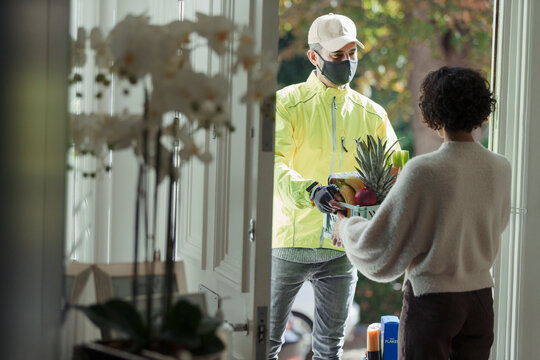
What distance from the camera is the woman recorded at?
1737mm

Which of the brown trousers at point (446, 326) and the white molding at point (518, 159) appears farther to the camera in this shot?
the white molding at point (518, 159)

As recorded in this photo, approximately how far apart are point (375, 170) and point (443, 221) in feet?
1.83

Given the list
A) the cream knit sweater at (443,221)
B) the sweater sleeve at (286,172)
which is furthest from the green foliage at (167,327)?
the sweater sleeve at (286,172)

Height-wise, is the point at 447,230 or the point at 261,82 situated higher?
the point at 261,82

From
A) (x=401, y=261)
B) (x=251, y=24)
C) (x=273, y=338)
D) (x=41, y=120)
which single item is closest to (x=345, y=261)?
(x=273, y=338)

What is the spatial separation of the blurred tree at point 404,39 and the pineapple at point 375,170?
5026 mm

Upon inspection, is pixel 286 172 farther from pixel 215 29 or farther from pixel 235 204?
pixel 215 29

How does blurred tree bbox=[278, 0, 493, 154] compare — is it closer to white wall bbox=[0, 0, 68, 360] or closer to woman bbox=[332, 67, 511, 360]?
woman bbox=[332, 67, 511, 360]

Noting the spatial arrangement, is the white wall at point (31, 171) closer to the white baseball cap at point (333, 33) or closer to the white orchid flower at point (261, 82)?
the white orchid flower at point (261, 82)

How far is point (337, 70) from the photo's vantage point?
2680 millimetres

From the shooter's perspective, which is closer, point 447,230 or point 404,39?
point 447,230

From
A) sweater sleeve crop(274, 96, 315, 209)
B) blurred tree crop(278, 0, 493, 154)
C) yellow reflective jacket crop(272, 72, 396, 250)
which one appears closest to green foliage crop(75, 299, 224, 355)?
sweater sleeve crop(274, 96, 315, 209)

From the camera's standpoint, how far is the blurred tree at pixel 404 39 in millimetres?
7000

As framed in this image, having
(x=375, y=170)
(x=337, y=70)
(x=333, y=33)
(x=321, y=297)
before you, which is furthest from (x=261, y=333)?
(x=333, y=33)
